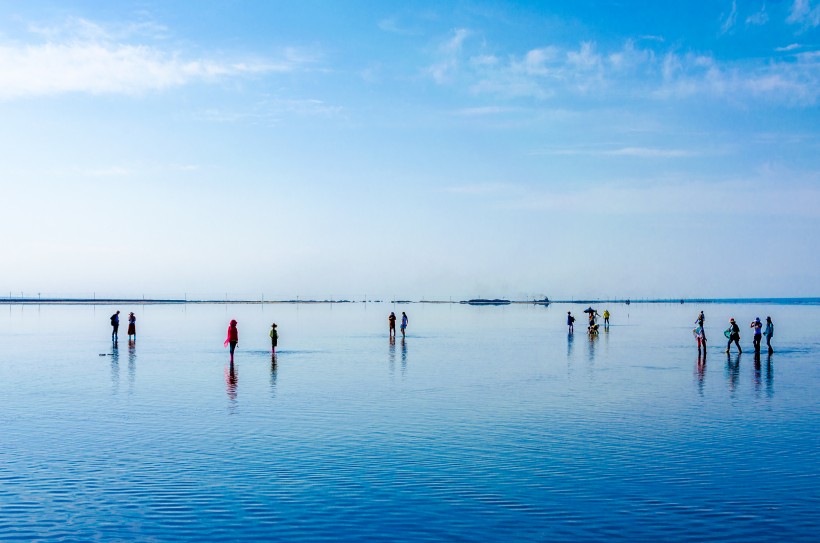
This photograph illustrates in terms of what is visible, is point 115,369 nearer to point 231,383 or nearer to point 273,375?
point 273,375

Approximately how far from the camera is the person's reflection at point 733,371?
2542 centimetres

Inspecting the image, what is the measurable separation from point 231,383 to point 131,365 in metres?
8.29

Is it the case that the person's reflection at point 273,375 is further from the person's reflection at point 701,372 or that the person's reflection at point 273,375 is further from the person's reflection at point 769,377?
the person's reflection at point 769,377

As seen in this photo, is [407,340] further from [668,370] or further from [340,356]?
[668,370]

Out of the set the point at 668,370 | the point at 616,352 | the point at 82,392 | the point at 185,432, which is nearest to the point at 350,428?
the point at 185,432

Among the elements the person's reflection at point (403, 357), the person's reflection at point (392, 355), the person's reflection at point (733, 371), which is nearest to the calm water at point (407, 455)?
the person's reflection at point (733, 371)

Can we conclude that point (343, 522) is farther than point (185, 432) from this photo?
No

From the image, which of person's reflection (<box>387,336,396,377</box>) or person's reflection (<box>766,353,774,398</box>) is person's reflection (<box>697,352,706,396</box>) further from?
person's reflection (<box>387,336,396,377</box>)

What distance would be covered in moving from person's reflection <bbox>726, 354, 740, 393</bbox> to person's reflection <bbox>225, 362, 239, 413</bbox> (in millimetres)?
15599

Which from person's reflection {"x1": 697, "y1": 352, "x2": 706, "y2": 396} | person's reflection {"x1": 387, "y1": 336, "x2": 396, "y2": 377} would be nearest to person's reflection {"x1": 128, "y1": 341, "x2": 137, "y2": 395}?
person's reflection {"x1": 387, "y1": 336, "x2": 396, "y2": 377}

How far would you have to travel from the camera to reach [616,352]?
1591 inches

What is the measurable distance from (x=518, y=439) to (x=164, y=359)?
23052 mm

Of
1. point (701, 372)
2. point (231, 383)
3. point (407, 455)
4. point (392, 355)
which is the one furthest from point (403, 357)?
point (407, 455)

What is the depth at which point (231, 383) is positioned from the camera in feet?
82.8
